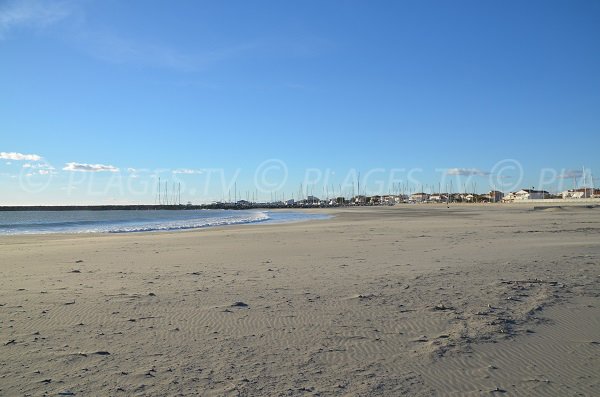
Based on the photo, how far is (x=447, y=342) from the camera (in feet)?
18.4

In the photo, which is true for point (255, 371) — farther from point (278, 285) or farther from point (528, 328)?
point (278, 285)

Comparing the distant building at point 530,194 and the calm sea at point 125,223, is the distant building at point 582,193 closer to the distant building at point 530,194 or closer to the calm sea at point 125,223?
the distant building at point 530,194

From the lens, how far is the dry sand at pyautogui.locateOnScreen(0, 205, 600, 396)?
14.9 feet

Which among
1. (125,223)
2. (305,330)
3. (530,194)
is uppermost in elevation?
(530,194)

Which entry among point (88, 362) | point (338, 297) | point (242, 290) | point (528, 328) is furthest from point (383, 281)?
point (88, 362)

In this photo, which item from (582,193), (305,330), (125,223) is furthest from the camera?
(582,193)

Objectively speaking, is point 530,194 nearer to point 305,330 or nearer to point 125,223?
point 125,223

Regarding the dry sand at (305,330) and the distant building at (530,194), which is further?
the distant building at (530,194)

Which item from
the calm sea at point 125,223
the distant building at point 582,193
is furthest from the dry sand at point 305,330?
the distant building at point 582,193

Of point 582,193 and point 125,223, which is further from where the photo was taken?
point 582,193

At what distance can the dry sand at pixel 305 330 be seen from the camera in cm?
453

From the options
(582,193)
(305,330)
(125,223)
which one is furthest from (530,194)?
(305,330)

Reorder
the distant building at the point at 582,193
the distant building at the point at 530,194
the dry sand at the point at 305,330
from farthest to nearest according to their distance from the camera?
the distant building at the point at 530,194
the distant building at the point at 582,193
the dry sand at the point at 305,330

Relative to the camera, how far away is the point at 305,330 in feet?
20.3
